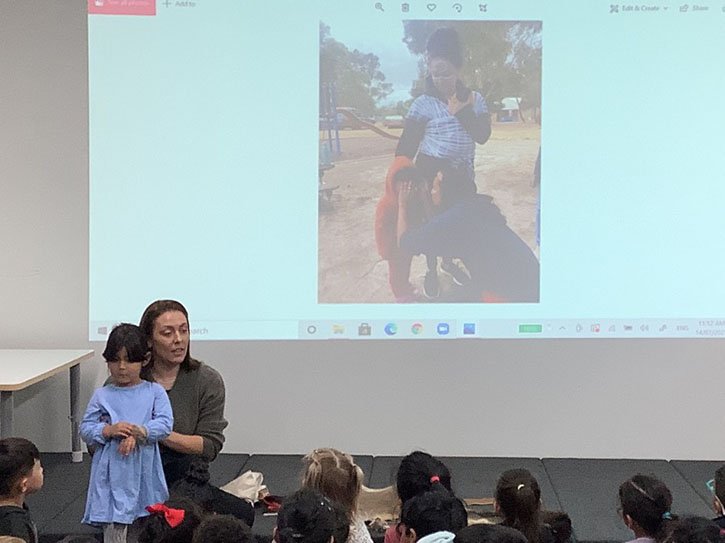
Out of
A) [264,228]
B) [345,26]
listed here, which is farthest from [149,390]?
[345,26]

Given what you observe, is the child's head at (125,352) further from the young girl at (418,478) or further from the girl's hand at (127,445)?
the young girl at (418,478)

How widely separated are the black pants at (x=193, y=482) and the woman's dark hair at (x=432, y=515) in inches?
36.9

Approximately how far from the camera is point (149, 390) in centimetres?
311

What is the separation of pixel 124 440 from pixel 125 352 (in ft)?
0.88

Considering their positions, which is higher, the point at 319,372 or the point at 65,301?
the point at 65,301

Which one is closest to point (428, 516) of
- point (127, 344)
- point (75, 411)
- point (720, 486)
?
point (720, 486)

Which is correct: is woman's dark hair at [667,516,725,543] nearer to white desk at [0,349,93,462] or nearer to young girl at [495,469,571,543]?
young girl at [495,469,571,543]

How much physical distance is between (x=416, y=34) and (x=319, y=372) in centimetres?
162

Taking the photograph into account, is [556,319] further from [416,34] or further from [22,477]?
[22,477]

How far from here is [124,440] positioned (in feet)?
9.73

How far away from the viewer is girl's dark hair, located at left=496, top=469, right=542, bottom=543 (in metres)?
2.64

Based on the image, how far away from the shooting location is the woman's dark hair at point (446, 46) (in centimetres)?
445

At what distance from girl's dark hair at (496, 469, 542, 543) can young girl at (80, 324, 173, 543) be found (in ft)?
3.51

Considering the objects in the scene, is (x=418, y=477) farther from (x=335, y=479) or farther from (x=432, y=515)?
(x=432, y=515)
